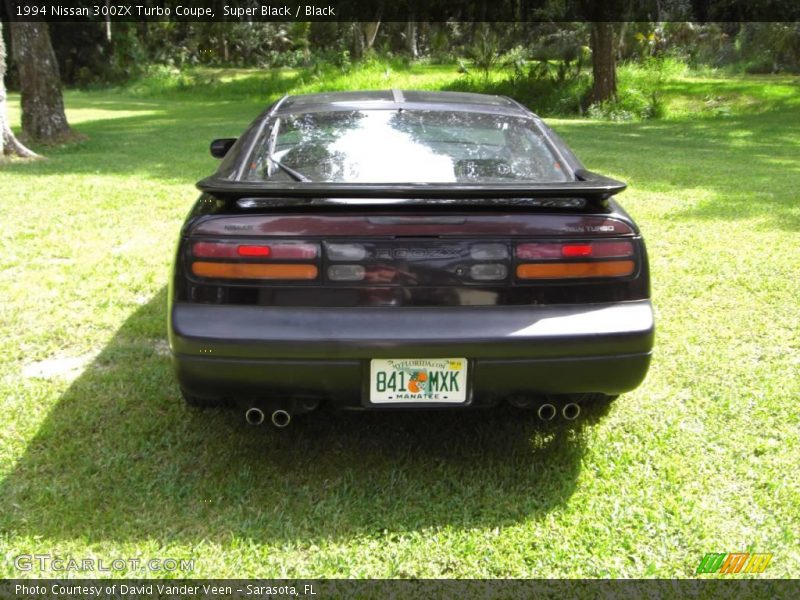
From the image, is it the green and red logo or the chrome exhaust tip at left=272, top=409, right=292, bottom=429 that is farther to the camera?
the chrome exhaust tip at left=272, top=409, right=292, bottom=429

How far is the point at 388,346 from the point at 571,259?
0.69 meters

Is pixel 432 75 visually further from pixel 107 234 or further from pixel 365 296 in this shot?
pixel 365 296

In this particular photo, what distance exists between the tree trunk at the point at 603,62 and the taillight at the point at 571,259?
53.8ft

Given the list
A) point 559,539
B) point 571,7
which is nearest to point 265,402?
point 559,539

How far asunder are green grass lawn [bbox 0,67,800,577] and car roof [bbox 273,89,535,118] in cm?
140

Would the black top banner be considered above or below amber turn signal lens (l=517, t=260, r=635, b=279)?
above

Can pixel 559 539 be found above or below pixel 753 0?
below

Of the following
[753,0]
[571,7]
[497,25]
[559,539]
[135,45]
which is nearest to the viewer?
[559,539]

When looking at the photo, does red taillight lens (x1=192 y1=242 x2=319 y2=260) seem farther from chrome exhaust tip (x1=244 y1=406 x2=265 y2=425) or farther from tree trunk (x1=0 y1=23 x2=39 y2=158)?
tree trunk (x1=0 y1=23 x2=39 y2=158)

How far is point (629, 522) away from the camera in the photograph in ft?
8.38

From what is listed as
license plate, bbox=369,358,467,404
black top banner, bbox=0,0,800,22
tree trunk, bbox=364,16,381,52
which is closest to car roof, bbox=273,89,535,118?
license plate, bbox=369,358,467,404

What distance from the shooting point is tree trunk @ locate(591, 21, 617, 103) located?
Answer: 17453 millimetres

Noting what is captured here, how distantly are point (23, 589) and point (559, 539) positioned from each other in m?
1.65

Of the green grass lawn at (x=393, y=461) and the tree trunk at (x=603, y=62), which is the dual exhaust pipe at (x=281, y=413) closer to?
the green grass lawn at (x=393, y=461)
